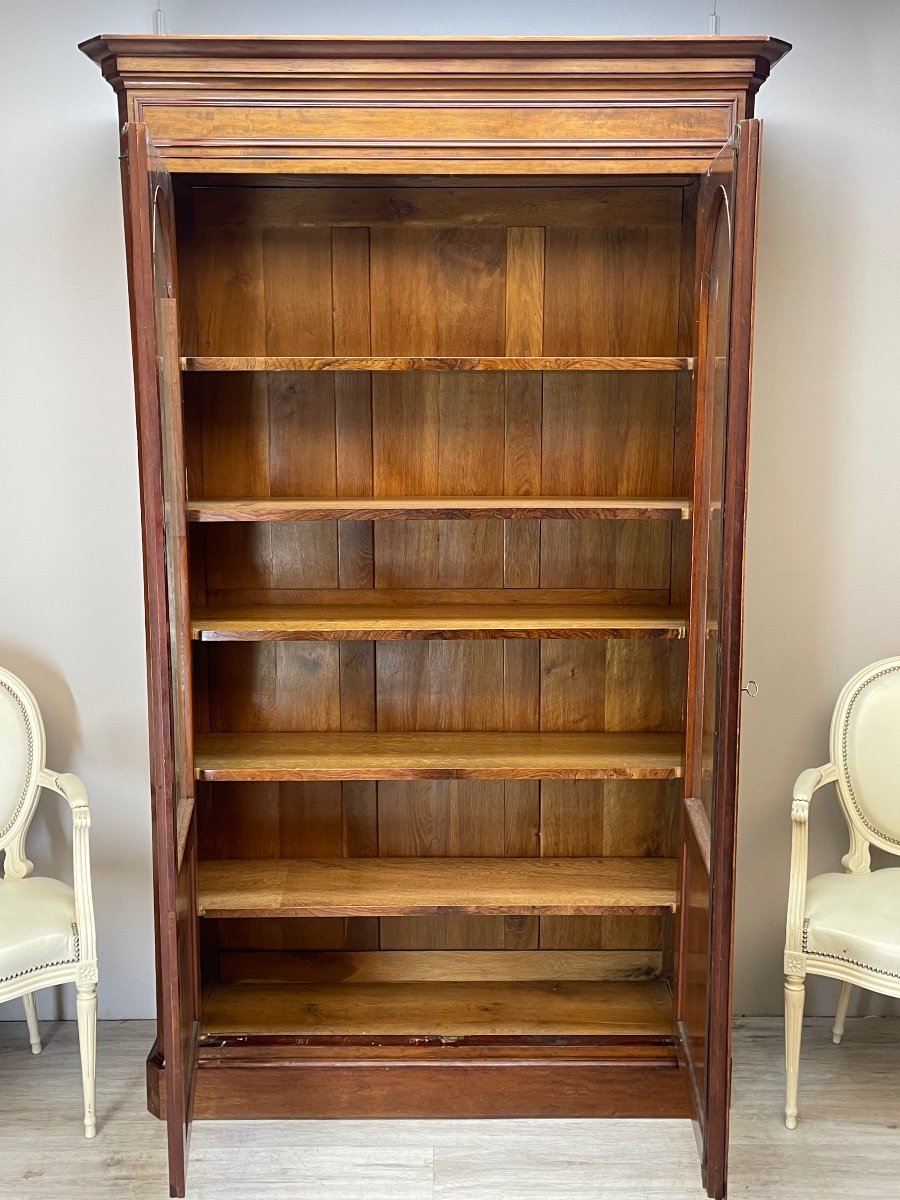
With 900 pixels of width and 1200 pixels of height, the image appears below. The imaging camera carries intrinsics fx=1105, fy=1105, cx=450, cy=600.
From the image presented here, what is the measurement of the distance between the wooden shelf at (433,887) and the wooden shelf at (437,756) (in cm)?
29

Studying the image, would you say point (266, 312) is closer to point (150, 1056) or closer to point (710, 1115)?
point (150, 1056)

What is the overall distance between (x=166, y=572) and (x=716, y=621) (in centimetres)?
99

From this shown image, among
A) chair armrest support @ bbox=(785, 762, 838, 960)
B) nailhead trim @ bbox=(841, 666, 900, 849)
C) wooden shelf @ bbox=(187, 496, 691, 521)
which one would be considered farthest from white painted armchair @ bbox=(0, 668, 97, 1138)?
nailhead trim @ bbox=(841, 666, 900, 849)

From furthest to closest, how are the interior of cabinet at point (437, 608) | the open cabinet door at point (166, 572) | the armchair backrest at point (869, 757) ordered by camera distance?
the armchair backrest at point (869, 757) → the interior of cabinet at point (437, 608) → the open cabinet door at point (166, 572)

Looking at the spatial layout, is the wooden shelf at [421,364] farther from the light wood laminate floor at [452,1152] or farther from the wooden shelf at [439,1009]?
the light wood laminate floor at [452,1152]

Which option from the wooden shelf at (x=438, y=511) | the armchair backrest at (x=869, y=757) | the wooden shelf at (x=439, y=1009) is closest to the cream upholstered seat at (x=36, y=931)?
the wooden shelf at (x=439, y=1009)

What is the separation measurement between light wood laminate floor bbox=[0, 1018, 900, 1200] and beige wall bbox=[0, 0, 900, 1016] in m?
0.34

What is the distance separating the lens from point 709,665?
215cm

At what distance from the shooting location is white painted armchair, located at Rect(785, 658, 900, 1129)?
2.33 meters

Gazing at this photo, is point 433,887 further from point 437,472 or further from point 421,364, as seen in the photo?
point 421,364

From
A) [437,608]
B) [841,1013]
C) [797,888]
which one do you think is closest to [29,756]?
[437,608]

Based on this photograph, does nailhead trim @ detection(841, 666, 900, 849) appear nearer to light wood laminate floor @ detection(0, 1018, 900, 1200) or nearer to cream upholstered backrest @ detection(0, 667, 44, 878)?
light wood laminate floor @ detection(0, 1018, 900, 1200)

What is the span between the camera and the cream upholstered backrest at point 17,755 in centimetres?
255

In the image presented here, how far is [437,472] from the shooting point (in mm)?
2596
